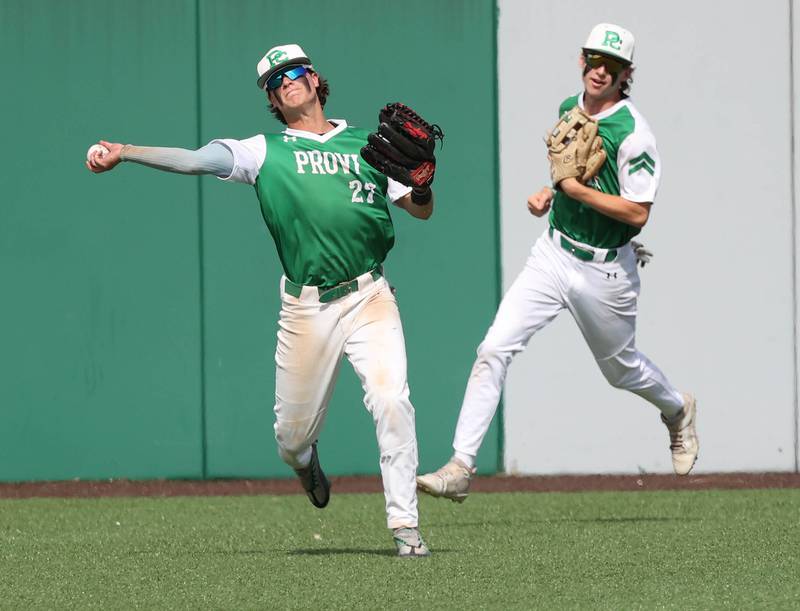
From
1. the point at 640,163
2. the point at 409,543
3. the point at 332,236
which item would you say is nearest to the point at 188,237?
the point at 332,236

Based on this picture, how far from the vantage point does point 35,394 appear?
11.2 metres

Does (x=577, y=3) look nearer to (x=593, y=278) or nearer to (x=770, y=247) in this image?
(x=770, y=247)

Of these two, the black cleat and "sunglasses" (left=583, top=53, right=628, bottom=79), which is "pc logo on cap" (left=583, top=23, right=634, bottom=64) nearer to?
"sunglasses" (left=583, top=53, right=628, bottom=79)

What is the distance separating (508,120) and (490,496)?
2.55m

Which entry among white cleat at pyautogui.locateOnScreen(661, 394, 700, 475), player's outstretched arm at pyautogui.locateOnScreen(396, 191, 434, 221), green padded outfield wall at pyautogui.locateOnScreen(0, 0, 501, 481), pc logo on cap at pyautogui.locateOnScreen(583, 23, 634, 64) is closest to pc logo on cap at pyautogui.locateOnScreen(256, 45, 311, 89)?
player's outstretched arm at pyautogui.locateOnScreen(396, 191, 434, 221)

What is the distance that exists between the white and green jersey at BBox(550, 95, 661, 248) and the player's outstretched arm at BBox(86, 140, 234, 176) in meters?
1.70

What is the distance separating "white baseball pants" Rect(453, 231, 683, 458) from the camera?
7.85 m

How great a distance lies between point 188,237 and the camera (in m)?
11.2

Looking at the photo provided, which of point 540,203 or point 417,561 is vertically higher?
point 540,203

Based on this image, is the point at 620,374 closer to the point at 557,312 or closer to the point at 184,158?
the point at 557,312

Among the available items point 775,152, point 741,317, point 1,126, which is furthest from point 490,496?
point 1,126

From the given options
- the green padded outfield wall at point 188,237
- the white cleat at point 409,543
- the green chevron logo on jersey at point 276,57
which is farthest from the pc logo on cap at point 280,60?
the green padded outfield wall at point 188,237

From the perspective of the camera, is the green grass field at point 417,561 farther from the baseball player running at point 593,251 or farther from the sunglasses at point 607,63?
the sunglasses at point 607,63

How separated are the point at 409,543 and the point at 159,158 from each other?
1.91 meters
